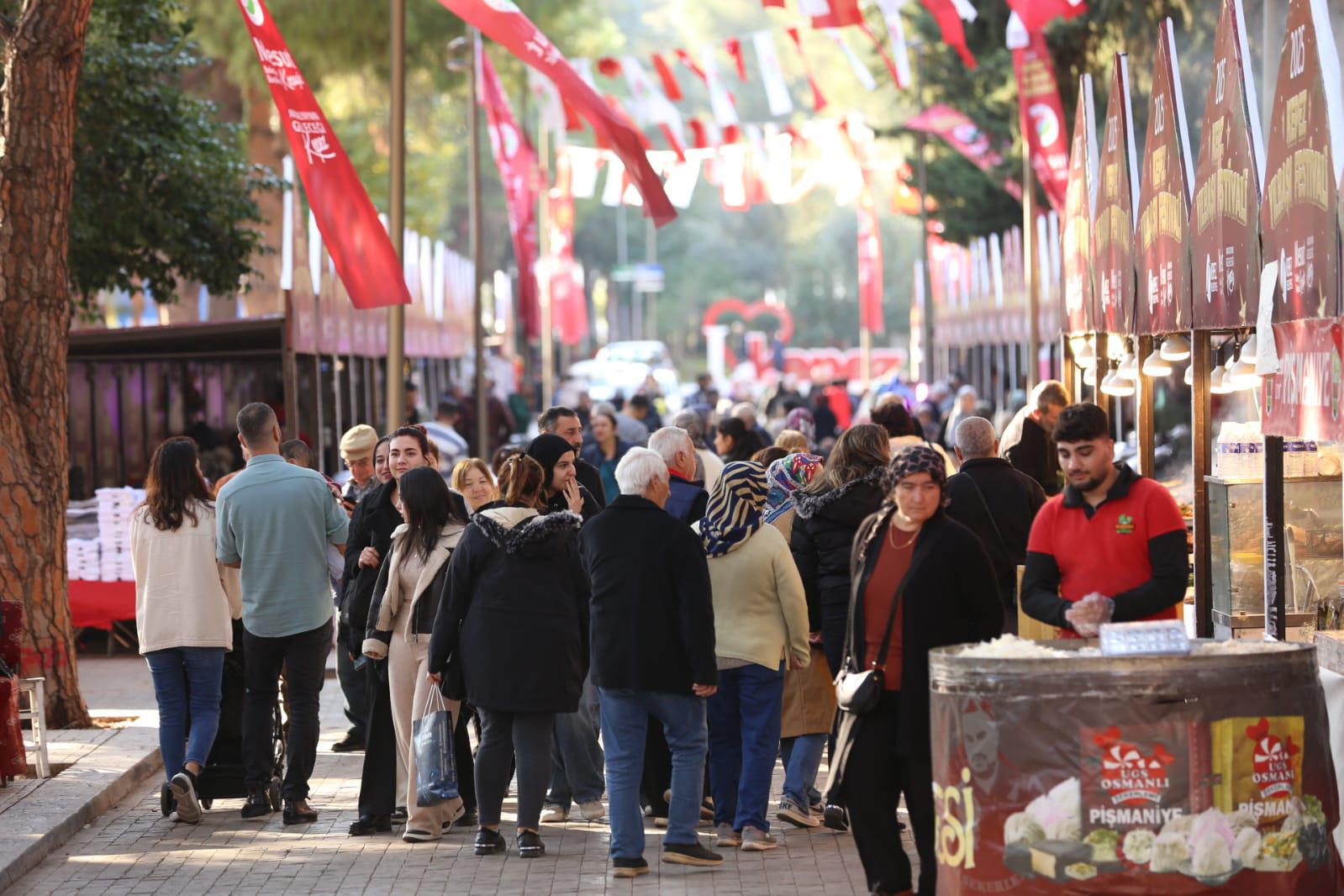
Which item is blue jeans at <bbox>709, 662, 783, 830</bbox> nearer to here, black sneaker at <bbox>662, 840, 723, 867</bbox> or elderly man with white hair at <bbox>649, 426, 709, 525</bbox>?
black sneaker at <bbox>662, 840, 723, 867</bbox>

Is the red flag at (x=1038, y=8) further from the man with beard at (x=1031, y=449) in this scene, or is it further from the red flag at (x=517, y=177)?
the red flag at (x=517, y=177)

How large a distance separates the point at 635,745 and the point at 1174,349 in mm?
4851

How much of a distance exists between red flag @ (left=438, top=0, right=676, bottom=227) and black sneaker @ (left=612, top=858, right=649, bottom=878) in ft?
23.2

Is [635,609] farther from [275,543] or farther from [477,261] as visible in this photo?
[477,261]

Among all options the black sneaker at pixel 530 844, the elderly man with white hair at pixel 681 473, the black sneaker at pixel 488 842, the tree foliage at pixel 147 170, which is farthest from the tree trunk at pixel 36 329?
the tree foliage at pixel 147 170

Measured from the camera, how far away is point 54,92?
39.2ft

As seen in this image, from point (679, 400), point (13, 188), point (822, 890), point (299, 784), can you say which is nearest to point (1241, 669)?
point (822, 890)

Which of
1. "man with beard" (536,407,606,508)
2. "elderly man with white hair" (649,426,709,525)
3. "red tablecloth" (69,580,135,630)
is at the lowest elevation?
"red tablecloth" (69,580,135,630)

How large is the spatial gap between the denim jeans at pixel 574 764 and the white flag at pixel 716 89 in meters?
17.5

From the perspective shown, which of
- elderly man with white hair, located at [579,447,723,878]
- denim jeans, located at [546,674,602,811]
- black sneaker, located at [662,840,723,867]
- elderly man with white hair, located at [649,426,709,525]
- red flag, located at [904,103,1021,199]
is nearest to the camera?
elderly man with white hair, located at [579,447,723,878]

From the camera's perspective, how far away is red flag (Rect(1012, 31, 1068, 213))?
22.7 m

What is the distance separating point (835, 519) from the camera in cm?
872

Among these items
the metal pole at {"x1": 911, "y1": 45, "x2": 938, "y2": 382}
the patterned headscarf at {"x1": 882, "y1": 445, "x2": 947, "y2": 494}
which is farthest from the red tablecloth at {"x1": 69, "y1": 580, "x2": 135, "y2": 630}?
the metal pole at {"x1": 911, "y1": 45, "x2": 938, "y2": 382}

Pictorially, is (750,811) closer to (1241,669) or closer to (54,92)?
(1241,669)
